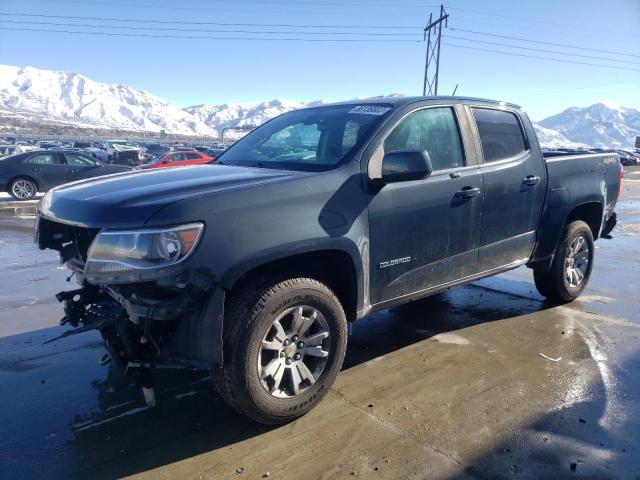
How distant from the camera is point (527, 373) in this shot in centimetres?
360

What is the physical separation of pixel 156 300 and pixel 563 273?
401 centimetres

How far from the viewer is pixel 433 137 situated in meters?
3.78

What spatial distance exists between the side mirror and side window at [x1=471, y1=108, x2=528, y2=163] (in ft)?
4.10

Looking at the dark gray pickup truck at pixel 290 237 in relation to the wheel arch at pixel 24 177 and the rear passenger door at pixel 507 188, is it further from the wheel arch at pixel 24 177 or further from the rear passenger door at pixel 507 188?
the wheel arch at pixel 24 177

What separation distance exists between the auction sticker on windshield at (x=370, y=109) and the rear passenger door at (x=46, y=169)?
1362cm

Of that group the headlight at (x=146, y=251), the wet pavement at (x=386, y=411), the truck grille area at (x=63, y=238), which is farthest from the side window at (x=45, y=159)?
the headlight at (x=146, y=251)

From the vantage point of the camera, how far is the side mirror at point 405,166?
3045 mm

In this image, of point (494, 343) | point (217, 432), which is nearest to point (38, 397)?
point (217, 432)

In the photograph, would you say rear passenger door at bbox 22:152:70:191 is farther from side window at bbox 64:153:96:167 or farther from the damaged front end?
the damaged front end

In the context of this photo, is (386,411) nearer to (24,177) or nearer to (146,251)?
(146,251)

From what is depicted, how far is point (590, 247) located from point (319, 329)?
11.6 ft

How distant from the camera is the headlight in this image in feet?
7.94

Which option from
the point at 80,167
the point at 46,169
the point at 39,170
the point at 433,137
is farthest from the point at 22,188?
the point at 433,137

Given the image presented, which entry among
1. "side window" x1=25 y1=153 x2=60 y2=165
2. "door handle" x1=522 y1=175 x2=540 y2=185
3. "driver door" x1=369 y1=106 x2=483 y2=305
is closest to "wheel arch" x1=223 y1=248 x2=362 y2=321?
"driver door" x1=369 y1=106 x2=483 y2=305
